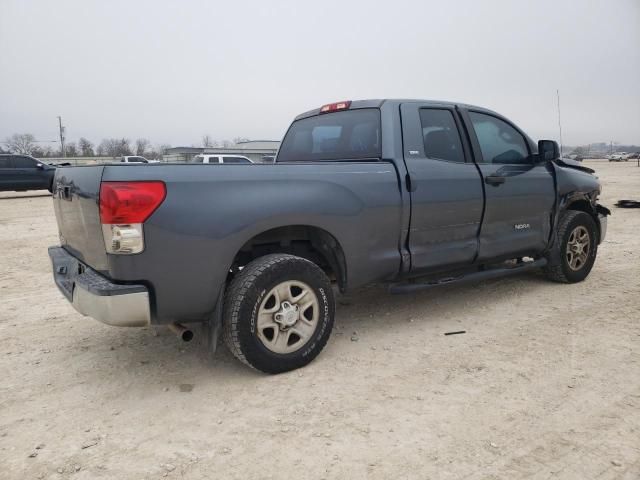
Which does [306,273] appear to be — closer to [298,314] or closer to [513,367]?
[298,314]

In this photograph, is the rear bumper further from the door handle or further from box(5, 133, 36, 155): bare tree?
box(5, 133, 36, 155): bare tree

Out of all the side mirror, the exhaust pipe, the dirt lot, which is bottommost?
the dirt lot

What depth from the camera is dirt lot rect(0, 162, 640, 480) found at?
7.50ft

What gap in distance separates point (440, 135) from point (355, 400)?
2384 millimetres

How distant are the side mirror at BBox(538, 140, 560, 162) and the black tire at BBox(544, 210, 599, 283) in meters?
0.75

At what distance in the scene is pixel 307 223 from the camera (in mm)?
3232

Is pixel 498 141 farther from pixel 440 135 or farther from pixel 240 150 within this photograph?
pixel 240 150

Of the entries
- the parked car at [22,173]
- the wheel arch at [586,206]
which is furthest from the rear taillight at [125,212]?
the parked car at [22,173]

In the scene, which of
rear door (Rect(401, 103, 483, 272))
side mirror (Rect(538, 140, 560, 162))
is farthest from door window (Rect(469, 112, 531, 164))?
rear door (Rect(401, 103, 483, 272))

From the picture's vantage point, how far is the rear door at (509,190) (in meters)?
4.31

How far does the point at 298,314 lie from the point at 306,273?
0.28 m

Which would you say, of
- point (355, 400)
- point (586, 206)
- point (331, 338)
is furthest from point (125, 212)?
point (586, 206)

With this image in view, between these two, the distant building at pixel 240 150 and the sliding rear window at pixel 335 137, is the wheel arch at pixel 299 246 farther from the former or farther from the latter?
the distant building at pixel 240 150

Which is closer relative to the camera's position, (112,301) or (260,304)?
(112,301)
